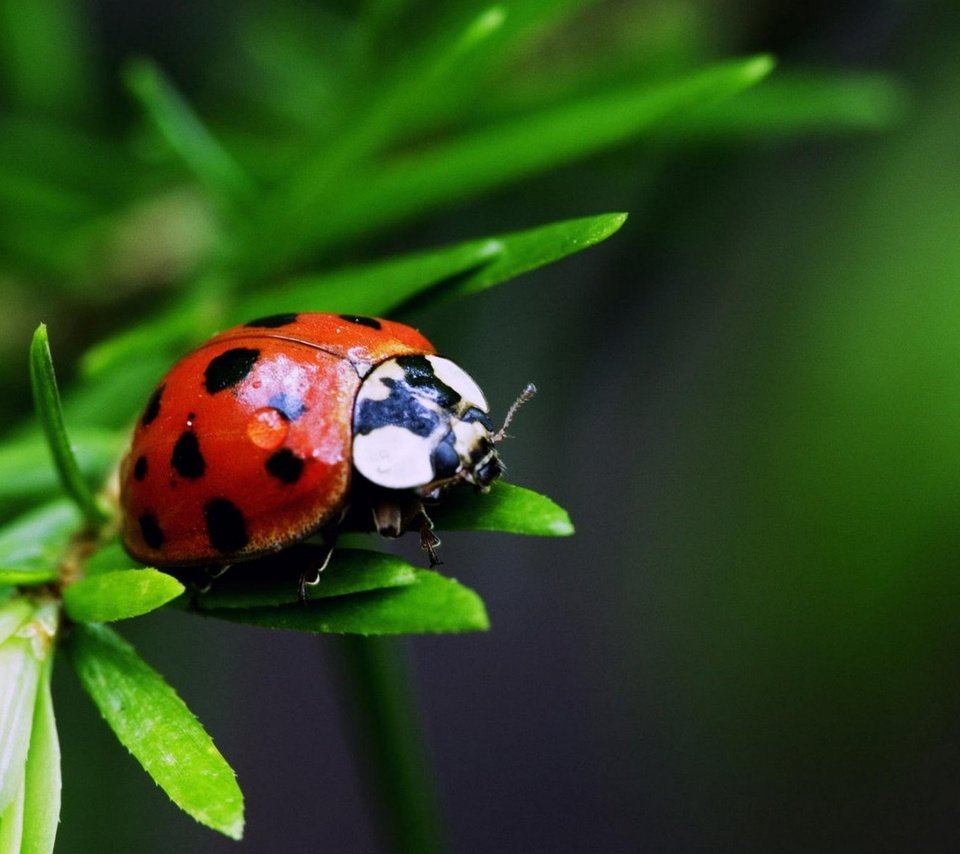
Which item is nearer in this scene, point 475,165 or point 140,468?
point 140,468

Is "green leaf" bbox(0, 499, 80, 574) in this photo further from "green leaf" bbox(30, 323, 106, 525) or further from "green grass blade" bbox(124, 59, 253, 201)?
"green grass blade" bbox(124, 59, 253, 201)

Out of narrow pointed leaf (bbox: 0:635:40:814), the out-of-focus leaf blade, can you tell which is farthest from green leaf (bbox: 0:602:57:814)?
the out-of-focus leaf blade

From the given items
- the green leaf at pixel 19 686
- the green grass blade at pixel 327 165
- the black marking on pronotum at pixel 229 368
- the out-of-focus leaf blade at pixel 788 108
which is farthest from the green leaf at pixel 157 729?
the out-of-focus leaf blade at pixel 788 108

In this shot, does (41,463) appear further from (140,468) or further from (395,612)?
(395,612)

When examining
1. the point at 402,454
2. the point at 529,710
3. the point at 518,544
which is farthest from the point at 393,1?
the point at 529,710

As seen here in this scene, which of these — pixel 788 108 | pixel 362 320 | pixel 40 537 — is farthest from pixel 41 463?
pixel 788 108

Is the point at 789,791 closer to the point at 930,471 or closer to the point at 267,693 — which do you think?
the point at 930,471
